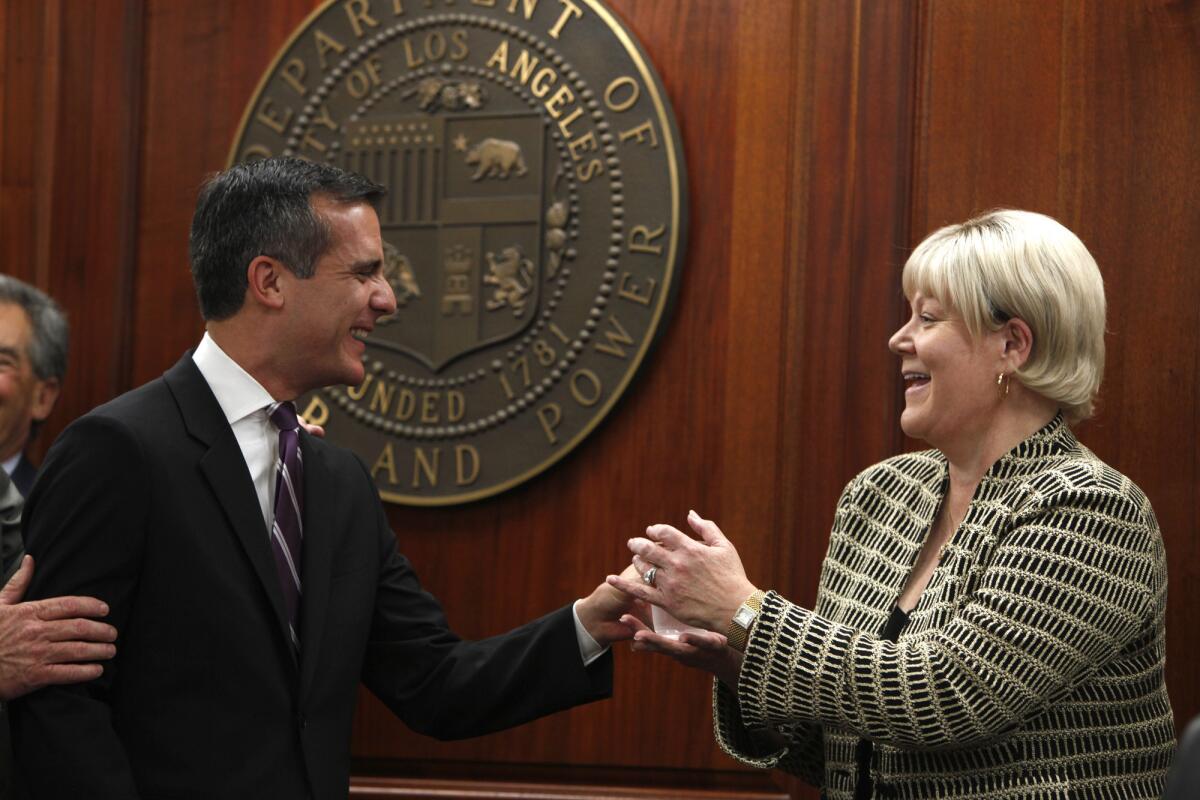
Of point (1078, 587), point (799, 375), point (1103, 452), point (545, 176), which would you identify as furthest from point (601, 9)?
point (1078, 587)

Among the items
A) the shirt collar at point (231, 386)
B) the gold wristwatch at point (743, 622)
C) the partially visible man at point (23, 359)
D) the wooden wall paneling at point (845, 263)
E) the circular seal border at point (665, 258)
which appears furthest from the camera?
the partially visible man at point (23, 359)

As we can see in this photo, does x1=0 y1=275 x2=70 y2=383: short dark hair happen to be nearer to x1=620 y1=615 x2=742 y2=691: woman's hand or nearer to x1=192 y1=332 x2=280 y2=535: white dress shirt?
x1=192 y1=332 x2=280 y2=535: white dress shirt

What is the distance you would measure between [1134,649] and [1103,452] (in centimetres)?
68

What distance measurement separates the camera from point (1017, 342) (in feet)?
Answer: 8.66

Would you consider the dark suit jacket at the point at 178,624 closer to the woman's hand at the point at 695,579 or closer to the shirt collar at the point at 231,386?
the shirt collar at the point at 231,386

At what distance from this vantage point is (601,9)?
11.3 feet

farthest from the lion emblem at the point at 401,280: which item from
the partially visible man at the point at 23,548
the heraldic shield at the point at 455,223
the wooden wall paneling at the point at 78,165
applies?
the partially visible man at the point at 23,548

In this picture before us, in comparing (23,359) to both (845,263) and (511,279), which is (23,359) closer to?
(511,279)

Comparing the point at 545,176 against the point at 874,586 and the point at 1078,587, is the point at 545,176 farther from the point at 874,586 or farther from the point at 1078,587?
the point at 1078,587

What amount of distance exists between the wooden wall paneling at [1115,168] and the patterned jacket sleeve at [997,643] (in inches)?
24.3

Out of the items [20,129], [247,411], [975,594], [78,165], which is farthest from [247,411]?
[20,129]

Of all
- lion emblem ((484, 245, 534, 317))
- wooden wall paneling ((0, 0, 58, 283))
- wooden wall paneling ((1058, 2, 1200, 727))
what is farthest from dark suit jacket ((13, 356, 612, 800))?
wooden wall paneling ((1058, 2, 1200, 727))

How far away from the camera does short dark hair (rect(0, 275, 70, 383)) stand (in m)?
3.61

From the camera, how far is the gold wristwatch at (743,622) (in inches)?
97.9
